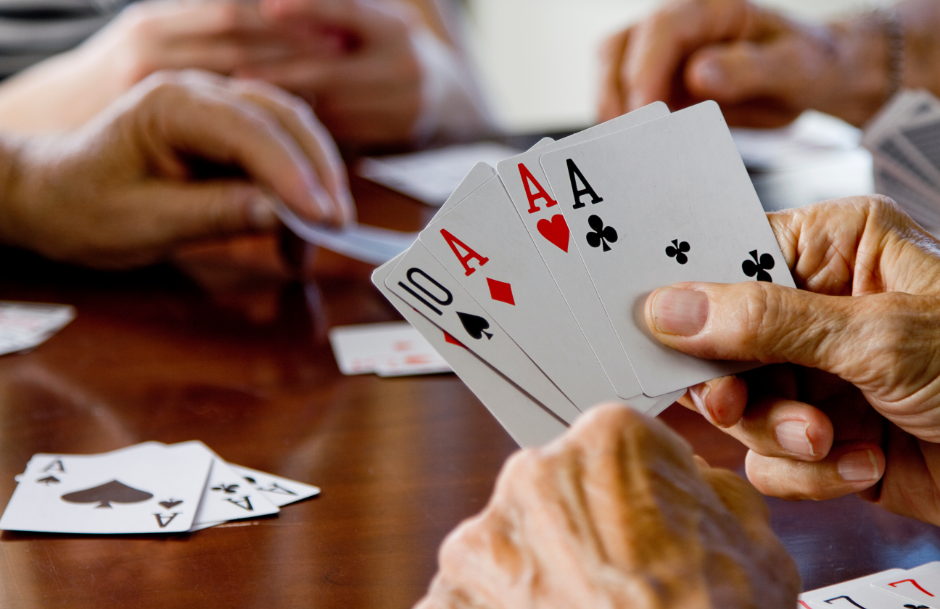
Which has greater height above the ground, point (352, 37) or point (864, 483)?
point (352, 37)

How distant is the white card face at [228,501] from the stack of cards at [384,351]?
30 centimetres

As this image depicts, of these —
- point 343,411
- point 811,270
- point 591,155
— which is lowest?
point 343,411

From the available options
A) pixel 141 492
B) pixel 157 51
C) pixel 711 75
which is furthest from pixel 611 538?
pixel 157 51

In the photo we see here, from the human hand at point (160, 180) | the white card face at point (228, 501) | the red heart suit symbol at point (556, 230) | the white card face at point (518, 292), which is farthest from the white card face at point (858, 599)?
the human hand at point (160, 180)

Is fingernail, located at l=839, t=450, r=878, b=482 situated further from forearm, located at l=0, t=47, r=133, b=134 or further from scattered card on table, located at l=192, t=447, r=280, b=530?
forearm, located at l=0, t=47, r=133, b=134

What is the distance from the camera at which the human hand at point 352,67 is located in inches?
81.2

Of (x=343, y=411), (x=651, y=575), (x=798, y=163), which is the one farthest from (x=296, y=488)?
(x=798, y=163)

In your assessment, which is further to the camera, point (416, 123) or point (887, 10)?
point (416, 123)

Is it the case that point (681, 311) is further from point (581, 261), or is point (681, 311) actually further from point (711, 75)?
point (711, 75)

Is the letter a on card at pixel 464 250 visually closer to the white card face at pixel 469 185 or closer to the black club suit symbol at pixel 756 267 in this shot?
the white card face at pixel 469 185

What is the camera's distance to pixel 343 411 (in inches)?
36.6

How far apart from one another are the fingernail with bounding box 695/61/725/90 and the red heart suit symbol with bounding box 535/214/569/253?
1240 mm

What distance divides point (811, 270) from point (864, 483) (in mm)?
192

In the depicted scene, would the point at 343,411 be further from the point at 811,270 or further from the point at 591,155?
the point at 811,270
